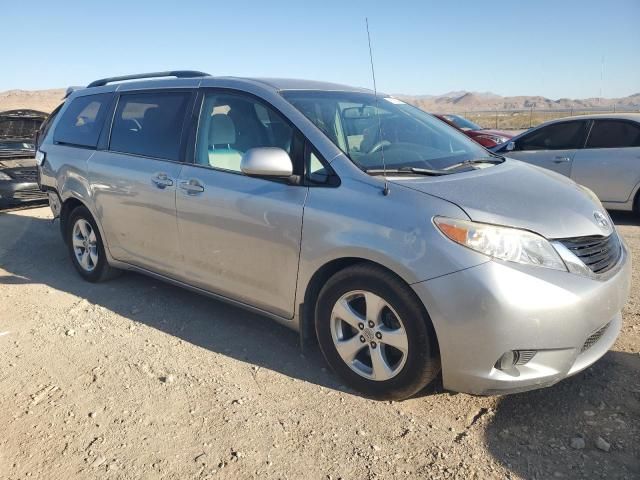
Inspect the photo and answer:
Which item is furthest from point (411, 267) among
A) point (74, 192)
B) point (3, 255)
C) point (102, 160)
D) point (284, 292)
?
point (3, 255)

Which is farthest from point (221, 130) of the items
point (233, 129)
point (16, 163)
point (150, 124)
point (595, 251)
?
point (16, 163)

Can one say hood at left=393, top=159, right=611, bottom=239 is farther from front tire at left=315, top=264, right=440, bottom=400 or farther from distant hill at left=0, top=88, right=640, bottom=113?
distant hill at left=0, top=88, right=640, bottom=113

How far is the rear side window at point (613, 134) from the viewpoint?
7.24 meters

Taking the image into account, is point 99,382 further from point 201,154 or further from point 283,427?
point 201,154

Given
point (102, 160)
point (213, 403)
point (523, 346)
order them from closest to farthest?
1. point (523, 346)
2. point (213, 403)
3. point (102, 160)

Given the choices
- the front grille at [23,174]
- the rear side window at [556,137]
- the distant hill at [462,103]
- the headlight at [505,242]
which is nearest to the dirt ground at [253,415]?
the headlight at [505,242]

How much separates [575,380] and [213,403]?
2092 millimetres

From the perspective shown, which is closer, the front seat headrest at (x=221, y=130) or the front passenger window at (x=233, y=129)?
the front passenger window at (x=233, y=129)

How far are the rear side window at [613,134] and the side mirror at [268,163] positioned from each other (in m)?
5.98

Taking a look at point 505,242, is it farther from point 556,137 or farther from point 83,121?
point 556,137

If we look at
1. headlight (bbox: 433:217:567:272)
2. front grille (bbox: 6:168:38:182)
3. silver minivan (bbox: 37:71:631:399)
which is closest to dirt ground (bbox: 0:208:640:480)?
silver minivan (bbox: 37:71:631:399)

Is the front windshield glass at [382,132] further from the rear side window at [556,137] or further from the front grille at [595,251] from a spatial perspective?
the rear side window at [556,137]

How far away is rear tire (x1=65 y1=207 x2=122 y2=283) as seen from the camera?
16.1 ft

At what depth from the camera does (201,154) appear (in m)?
3.82
